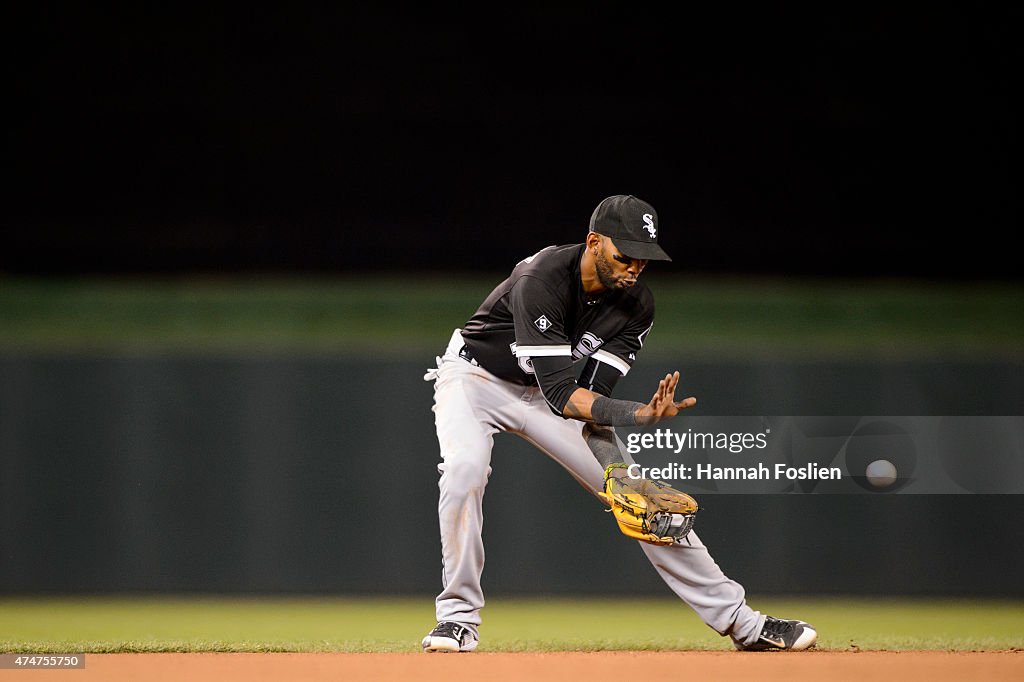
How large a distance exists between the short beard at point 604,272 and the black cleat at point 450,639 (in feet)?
4.28

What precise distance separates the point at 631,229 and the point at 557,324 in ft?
1.36

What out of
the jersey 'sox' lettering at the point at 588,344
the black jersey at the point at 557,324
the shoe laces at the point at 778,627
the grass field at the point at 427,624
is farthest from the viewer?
the grass field at the point at 427,624

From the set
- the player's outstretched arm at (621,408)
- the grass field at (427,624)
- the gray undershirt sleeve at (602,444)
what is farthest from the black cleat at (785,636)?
the player's outstretched arm at (621,408)

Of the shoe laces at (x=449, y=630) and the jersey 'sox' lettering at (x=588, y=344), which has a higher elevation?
the jersey 'sox' lettering at (x=588, y=344)

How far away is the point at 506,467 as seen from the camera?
23.3ft

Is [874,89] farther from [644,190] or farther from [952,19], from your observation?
[644,190]

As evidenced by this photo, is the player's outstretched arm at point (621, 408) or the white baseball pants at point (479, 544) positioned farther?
the white baseball pants at point (479, 544)

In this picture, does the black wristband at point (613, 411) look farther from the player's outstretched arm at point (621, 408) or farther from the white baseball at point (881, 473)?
the white baseball at point (881, 473)

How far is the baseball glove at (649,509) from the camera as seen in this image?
4.21 meters

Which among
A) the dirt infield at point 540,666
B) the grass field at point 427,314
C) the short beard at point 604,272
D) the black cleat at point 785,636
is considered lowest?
the dirt infield at point 540,666

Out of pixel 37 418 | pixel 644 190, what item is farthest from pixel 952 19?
pixel 37 418

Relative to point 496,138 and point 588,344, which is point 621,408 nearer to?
point 588,344

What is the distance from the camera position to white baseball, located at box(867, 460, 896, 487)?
23.1 ft

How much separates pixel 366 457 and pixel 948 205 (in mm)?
5324
